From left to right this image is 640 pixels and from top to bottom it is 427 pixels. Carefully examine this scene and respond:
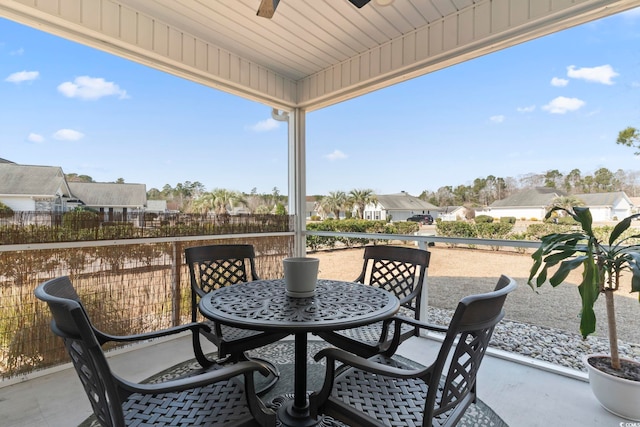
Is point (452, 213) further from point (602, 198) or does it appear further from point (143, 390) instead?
point (143, 390)

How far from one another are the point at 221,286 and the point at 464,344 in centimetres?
194

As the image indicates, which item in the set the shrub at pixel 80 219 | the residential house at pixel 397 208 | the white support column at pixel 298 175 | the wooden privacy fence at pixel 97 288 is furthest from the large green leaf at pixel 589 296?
the shrub at pixel 80 219

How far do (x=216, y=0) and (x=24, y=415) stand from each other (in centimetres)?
307

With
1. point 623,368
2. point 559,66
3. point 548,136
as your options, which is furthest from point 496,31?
point 623,368

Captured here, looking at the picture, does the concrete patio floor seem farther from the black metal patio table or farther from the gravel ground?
the black metal patio table

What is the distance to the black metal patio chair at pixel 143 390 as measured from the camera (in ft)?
3.17

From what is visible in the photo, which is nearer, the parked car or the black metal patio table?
the black metal patio table

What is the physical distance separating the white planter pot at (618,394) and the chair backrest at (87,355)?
8.18ft

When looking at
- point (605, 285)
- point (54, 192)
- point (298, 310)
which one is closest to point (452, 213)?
point (605, 285)

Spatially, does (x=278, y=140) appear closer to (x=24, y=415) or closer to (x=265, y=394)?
(x=265, y=394)

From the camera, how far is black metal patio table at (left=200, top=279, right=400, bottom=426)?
1361 millimetres

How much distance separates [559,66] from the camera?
244 centimetres

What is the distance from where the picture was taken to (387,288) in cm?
257

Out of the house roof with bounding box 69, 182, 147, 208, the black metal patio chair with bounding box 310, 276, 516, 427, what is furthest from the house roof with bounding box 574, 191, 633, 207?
the house roof with bounding box 69, 182, 147, 208
